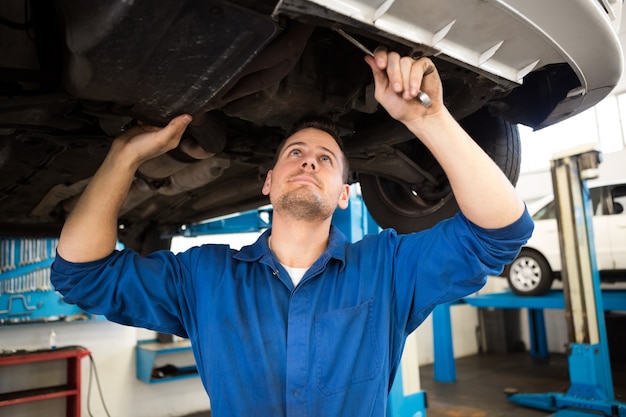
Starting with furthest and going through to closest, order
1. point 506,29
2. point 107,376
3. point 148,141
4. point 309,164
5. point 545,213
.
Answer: point 545,213 < point 107,376 < point 309,164 < point 148,141 < point 506,29

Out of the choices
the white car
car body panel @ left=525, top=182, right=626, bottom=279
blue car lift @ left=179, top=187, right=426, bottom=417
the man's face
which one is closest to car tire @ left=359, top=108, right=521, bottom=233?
blue car lift @ left=179, top=187, right=426, bottom=417

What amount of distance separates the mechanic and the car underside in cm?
12

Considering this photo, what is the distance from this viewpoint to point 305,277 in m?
0.96

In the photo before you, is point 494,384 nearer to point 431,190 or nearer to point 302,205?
point 431,190

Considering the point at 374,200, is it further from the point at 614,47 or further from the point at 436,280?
the point at 614,47

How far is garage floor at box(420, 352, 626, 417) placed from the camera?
3691 mm

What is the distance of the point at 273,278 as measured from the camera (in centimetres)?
99

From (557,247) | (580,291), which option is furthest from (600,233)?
(580,291)

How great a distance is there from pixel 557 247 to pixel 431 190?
318 centimetres

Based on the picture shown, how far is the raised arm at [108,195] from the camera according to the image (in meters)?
0.87

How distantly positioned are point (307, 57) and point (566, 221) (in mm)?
3022

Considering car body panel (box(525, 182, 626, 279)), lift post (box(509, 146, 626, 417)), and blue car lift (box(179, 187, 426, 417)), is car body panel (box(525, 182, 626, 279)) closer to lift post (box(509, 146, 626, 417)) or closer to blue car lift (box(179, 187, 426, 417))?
lift post (box(509, 146, 626, 417))

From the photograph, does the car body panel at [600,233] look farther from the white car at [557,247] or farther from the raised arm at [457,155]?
the raised arm at [457,155]

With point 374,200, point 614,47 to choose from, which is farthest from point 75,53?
point 374,200
